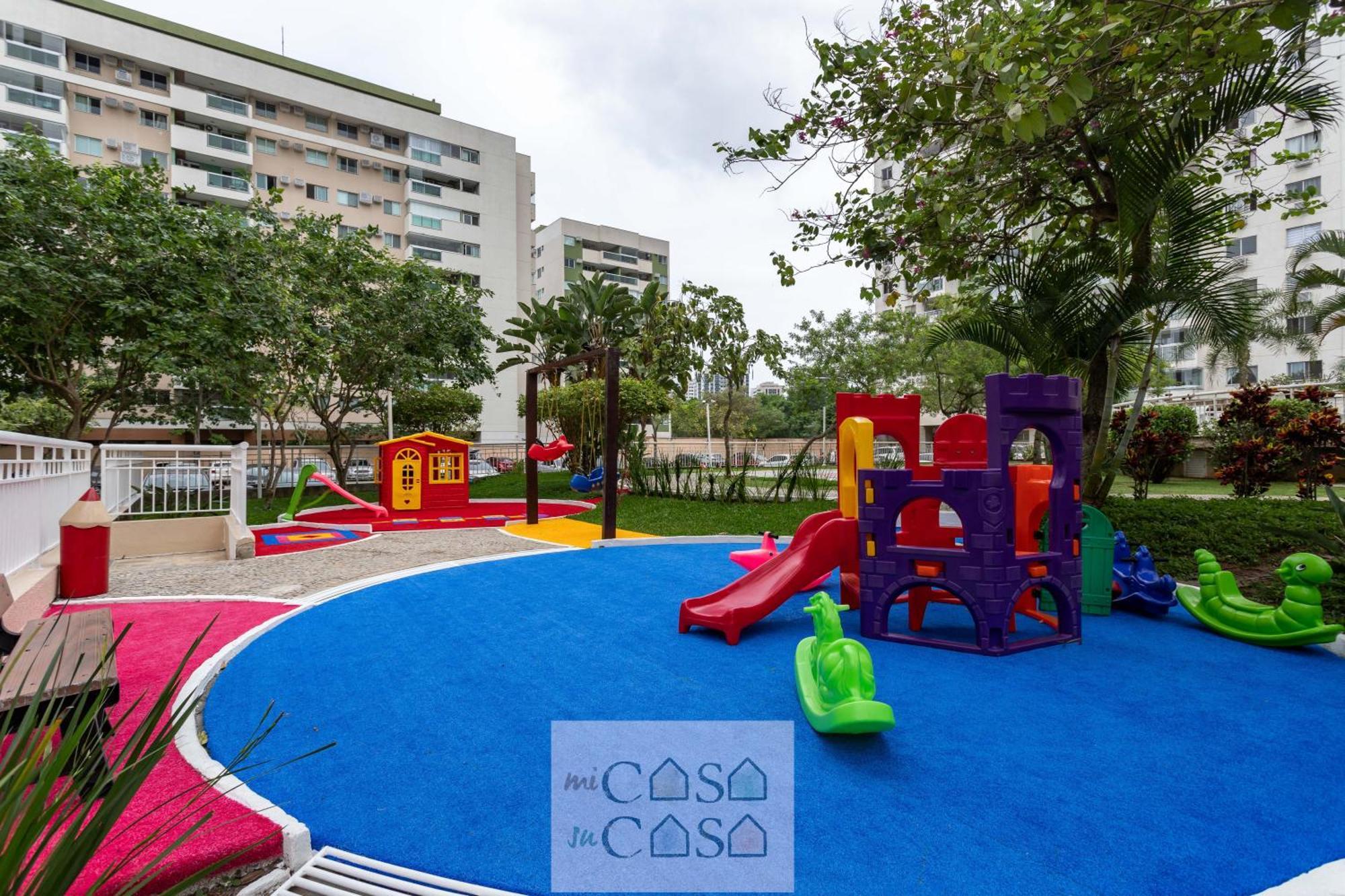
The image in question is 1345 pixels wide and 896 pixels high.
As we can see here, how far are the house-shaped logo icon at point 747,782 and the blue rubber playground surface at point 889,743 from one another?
17cm

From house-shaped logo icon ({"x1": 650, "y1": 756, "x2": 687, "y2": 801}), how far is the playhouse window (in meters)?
11.6

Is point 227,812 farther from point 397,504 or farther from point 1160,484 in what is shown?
point 1160,484

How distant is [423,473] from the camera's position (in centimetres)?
1316

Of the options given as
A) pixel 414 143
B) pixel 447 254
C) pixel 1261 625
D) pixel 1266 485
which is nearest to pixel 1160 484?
pixel 1266 485

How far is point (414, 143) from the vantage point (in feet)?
113

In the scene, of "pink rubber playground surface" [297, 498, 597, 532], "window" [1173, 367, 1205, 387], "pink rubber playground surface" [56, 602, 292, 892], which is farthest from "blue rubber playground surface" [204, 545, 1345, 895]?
"window" [1173, 367, 1205, 387]

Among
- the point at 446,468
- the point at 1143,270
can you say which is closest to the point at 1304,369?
the point at 1143,270

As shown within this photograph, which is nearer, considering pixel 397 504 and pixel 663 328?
pixel 397 504

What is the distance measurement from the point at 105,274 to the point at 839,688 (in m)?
14.2

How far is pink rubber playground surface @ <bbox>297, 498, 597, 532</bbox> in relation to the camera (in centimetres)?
1214

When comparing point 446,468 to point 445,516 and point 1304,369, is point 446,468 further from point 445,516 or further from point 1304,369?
point 1304,369

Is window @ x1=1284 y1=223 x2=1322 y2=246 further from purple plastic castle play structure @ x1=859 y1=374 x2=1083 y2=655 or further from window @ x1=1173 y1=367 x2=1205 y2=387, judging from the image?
purple plastic castle play structure @ x1=859 y1=374 x2=1083 y2=655

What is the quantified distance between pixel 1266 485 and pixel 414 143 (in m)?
37.5

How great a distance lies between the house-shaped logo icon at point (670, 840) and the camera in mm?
2246
